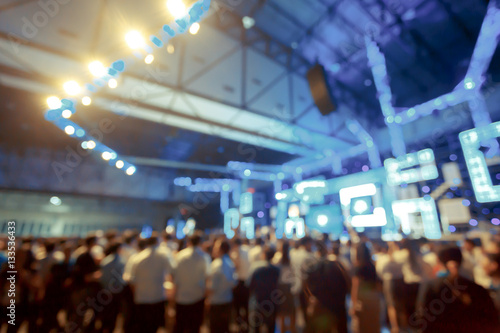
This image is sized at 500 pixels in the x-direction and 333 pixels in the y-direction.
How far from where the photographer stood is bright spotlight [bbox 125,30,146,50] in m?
4.26

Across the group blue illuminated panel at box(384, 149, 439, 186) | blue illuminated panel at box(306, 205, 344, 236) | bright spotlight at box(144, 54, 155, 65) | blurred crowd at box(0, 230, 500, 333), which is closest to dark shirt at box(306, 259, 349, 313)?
blurred crowd at box(0, 230, 500, 333)

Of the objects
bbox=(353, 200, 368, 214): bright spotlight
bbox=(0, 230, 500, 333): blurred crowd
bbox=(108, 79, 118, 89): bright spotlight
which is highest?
bbox=(108, 79, 118, 89): bright spotlight

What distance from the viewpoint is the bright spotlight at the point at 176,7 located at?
3809 millimetres

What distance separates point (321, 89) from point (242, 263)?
495 cm

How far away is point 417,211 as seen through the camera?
7.30 metres

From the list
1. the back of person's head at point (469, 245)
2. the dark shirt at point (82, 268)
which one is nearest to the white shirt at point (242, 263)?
the dark shirt at point (82, 268)

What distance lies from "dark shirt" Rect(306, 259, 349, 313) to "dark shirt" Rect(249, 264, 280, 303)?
0.61 metres

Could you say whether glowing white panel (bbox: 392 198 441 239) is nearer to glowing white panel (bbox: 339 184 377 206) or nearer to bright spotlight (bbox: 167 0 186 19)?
glowing white panel (bbox: 339 184 377 206)

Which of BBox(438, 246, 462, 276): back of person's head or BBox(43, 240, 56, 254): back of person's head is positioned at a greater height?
BBox(43, 240, 56, 254): back of person's head

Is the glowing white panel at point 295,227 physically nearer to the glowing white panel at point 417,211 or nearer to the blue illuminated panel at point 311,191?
the blue illuminated panel at point 311,191

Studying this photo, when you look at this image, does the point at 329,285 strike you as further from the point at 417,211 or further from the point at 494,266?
the point at 417,211

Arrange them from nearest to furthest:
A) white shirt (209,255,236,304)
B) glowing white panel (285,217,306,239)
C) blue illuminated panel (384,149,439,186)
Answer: white shirt (209,255,236,304)
blue illuminated panel (384,149,439,186)
glowing white panel (285,217,306,239)

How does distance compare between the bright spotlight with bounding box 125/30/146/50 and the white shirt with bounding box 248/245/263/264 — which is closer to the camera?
the bright spotlight with bounding box 125/30/146/50

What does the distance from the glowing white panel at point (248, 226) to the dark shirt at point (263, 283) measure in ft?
32.3
